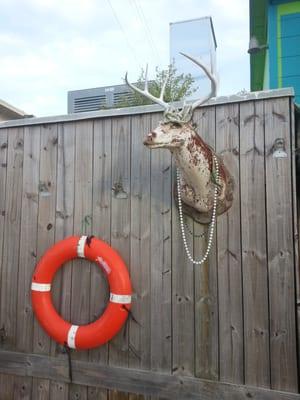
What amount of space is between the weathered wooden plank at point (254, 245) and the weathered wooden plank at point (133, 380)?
8 cm

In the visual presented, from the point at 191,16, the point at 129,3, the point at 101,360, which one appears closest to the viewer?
the point at 101,360

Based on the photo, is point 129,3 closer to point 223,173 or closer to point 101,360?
point 223,173

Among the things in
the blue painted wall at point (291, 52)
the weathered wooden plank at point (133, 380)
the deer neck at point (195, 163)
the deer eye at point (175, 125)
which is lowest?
the weathered wooden plank at point (133, 380)

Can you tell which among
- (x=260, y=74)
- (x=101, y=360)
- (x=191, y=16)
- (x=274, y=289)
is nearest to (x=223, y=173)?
(x=274, y=289)

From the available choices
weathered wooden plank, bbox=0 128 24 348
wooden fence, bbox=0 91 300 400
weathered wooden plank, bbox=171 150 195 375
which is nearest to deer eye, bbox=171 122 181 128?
wooden fence, bbox=0 91 300 400

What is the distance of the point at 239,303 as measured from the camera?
66.6 inches

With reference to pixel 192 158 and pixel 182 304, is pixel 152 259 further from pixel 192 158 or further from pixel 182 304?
pixel 192 158

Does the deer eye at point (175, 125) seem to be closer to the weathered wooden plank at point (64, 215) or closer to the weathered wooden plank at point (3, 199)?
the weathered wooden plank at point (64, 215)

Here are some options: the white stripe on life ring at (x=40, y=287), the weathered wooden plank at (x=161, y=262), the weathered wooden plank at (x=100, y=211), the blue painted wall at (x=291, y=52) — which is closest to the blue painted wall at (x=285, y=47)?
the blue painted wall at (x=291, y=52)

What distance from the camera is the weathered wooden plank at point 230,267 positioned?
5.51 ft

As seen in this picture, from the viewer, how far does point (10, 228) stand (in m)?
2.13

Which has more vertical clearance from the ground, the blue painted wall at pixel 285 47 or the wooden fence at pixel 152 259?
the blue painted wall at pixel 285 47

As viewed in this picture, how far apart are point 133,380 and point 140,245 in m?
0.66

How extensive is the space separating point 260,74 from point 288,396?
4194mm
